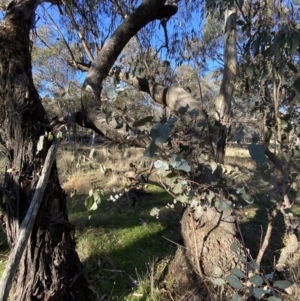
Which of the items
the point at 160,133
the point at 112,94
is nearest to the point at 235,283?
the point at 160,133

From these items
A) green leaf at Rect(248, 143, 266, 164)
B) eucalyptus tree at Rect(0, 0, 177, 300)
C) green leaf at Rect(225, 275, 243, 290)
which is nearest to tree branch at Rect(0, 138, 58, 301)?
eucalyptus tree at Rect(0, 0, 177, 300)

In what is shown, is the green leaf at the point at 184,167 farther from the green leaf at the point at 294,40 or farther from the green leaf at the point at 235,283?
the green leaf at the point at 294,40

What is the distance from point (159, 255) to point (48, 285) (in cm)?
144

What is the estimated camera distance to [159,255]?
3.16 metres

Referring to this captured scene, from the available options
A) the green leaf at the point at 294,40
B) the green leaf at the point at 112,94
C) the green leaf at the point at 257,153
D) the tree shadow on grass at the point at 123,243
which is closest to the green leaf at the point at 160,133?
the green leaf at the point at 257,153

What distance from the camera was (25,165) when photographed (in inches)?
74.0

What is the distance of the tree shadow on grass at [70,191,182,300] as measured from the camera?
108 inches

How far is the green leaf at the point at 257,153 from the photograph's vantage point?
0.94 metres

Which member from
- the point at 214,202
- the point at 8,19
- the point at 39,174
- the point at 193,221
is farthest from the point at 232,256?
the point at 8,19

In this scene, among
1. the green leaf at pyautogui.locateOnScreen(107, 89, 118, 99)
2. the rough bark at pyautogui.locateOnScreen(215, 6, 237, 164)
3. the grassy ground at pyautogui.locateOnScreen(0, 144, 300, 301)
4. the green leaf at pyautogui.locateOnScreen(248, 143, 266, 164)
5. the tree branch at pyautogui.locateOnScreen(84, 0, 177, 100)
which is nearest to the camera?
the green leaf at pyautogui.locateOnScreen(248, 143, 266, 164)

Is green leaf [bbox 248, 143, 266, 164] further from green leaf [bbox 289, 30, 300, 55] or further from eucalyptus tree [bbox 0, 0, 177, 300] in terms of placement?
eucalyptus tree [bbox 0, 0, 177, 300]

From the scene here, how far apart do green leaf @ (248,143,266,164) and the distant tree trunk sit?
1.37m

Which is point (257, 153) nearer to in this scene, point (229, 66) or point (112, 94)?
point (112, 94)

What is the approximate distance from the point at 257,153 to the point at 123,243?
276 cm
